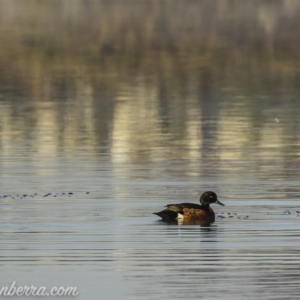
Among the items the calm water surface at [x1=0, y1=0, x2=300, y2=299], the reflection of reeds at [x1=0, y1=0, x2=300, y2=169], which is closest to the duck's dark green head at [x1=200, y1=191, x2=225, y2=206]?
the calm water surface at [x1=0, y1=0, x2=300, y2=299]

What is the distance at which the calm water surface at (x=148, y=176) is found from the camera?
15914 mm

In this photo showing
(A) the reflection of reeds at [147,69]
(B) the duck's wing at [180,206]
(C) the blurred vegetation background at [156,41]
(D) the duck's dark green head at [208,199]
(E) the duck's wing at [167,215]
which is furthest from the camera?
(C) the blurred vegetation background at [156,41]

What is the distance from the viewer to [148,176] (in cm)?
2459

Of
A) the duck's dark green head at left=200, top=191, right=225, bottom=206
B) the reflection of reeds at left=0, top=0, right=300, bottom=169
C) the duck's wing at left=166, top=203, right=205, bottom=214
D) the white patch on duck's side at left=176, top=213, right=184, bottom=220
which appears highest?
the reflection of reeds at left=0, top=0, right=300, bottom=169

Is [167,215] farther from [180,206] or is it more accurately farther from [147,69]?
[147,69]

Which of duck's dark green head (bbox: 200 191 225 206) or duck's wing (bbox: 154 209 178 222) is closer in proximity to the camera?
duck's wing (bbox: 154 209 178 222)

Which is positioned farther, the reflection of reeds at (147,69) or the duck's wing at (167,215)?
the reflection of reeds at (147,69)

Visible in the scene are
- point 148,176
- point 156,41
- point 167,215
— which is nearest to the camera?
point 167,215

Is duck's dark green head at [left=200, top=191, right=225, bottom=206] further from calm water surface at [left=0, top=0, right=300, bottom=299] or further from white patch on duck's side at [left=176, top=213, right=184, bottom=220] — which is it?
white patch on duck's side at [left=176, top=213, right=184, bottom=220]

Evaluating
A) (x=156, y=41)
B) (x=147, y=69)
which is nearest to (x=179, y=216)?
(x=147, y=69)

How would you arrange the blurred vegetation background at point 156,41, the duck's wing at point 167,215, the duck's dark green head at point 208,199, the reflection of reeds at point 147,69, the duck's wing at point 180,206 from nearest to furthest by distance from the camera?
the duck's wing at point 167,215 → the duck's wing at point 180,206 → the duck's dark green head at point 208,199 → the reflection of reeds at point 147,69 → the blurred vegetation background at point 156,41

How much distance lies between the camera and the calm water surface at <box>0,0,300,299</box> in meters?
15.9

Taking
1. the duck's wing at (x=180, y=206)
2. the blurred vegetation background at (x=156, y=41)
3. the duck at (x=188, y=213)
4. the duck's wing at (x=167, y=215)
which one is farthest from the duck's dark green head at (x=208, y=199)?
the blurred vegetation background at (x=156, y=41)

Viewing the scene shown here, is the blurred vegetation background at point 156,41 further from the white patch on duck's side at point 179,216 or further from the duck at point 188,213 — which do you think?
the white patch on duck's side at point 179,216
